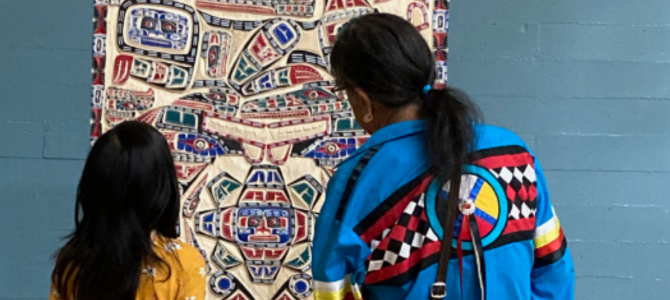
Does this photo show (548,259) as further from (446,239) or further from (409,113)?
(409,113)

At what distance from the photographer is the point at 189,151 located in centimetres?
194

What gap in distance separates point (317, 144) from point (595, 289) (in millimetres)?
965

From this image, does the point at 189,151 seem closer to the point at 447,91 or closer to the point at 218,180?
the point at 218,180

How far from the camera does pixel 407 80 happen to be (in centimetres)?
112

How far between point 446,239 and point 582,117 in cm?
124

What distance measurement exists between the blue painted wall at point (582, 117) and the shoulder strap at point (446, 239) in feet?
3.56

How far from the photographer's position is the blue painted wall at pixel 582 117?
Answer: 2062 mm

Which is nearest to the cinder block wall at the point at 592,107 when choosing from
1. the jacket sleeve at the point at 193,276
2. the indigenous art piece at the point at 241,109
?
the indigenous art piece at the point at 241,109

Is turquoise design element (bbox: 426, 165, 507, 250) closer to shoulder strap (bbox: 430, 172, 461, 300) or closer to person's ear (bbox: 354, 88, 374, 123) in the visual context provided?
shoulder strap (bbox: 430, 172, 461, 300)

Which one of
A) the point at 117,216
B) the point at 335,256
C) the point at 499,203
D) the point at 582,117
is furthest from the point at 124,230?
the point at 582,117

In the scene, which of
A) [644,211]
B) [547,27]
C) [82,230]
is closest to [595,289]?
[644,211]

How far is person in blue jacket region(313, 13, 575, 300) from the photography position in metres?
1.07

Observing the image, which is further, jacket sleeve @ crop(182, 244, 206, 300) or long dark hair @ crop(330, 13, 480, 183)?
jacket sleeve @ crop(182, 244, 206, 300)

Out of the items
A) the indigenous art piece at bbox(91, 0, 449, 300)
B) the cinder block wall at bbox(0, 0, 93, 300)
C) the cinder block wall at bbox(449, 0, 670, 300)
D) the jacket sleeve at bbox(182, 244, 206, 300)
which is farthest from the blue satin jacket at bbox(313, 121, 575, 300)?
the cinder block wall at bbox(0, 0, 93, 300)
